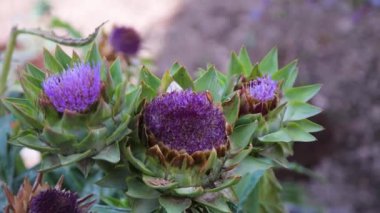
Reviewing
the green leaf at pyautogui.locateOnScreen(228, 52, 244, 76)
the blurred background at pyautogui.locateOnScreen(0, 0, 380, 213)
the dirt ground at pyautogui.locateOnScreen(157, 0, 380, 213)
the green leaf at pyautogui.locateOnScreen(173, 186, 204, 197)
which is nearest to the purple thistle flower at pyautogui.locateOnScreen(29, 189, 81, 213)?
the green leaf at pyautogui.locateOnScreen(173, 186, 204, 197)

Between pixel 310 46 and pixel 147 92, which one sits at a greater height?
pixel 147 92

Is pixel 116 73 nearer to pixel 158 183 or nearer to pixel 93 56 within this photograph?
pixel 93 56

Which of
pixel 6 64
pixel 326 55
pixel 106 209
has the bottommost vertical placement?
pixel 326 55

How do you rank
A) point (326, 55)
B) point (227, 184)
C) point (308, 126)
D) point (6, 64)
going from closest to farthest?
point (227, 184) → point (308, 126) → point (6, 64) → point (326, 55)

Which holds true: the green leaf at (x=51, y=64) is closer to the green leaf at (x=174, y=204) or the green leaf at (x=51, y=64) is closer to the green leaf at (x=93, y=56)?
the green leaf at (x=93, y=56)

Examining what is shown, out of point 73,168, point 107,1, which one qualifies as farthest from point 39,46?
point 107,1

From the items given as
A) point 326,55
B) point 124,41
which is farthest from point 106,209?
point 326,55
